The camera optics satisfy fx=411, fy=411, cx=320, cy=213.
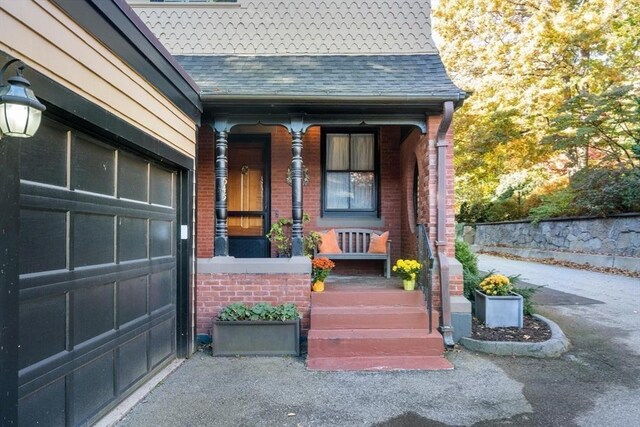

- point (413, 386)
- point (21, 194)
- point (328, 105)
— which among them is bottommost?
point (413, 386)

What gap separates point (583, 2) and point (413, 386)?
1468cm

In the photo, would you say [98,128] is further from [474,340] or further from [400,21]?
[400,21]

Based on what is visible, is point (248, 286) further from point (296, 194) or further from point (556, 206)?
point (556, 206)

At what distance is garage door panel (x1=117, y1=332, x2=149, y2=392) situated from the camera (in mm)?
3457

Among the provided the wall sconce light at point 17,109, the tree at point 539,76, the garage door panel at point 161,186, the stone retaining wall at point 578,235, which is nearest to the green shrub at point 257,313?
the garage door panel at point 161,186

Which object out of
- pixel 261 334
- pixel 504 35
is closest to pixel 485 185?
pixel 504 35

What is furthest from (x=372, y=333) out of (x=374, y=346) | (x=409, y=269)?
(x=409, y=269)

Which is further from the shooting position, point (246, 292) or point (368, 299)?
point (368, 299)

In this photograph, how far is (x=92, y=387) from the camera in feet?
9.96

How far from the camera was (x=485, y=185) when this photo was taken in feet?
62.5

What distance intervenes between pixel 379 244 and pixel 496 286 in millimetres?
1889

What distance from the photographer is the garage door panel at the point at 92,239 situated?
113 inches

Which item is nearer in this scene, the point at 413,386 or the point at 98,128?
the point at 98,128

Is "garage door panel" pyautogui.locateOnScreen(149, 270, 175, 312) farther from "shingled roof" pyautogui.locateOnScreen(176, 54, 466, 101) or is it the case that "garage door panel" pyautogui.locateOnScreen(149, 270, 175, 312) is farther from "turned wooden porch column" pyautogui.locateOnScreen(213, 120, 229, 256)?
"shingled roof" pyautogui.locateOnScreen(176, 54, 466, 101)
